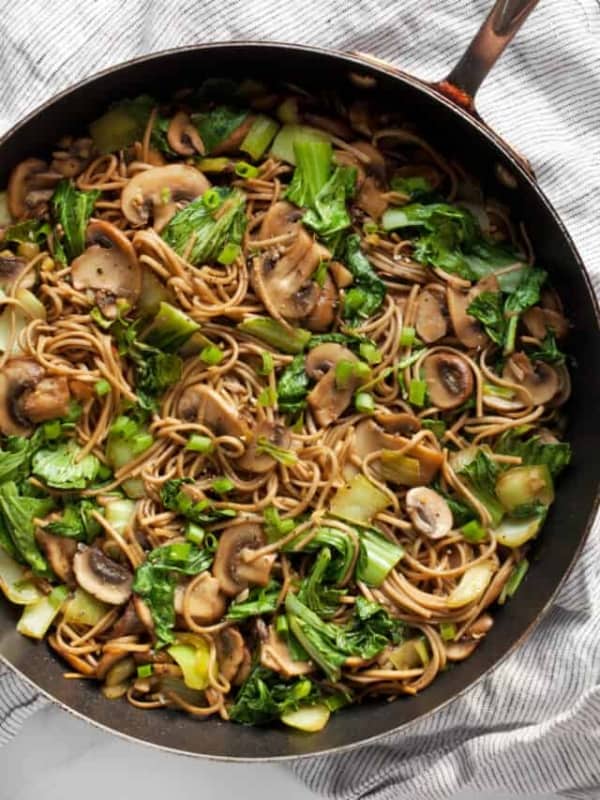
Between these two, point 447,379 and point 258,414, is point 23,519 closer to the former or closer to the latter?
point 258,414

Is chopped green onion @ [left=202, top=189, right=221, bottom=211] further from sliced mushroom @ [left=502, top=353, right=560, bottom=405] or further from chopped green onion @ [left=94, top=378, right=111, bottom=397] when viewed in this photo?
sliced mushroom @ [left=502, top=353, right=560, bottom=405]

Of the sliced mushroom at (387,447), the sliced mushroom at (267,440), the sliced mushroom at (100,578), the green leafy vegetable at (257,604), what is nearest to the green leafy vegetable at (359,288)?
the sliced mushroom at (387,447)

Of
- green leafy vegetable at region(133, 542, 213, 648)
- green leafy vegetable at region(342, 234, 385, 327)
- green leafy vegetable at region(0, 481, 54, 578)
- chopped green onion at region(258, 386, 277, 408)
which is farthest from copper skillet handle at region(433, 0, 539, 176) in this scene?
green leafy vegetable at region(0, 481, 54, 578)

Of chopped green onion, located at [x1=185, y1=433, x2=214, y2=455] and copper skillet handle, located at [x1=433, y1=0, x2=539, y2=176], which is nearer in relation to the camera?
copper skillet handle, located at [x1=433, y1=0, x2=539, y2=176]

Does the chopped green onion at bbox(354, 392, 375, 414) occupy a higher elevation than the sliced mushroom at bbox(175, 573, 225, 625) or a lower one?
higher

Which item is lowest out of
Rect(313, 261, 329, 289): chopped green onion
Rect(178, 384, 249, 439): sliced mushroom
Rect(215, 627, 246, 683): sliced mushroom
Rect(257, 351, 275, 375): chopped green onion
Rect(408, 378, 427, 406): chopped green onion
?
Rect(215, 627, 246, 683): sliced mushroom

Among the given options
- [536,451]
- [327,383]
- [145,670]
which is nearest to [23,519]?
[145,670]

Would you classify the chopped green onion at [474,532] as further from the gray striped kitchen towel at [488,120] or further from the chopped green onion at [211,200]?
the chopped green onion at [211,200]
